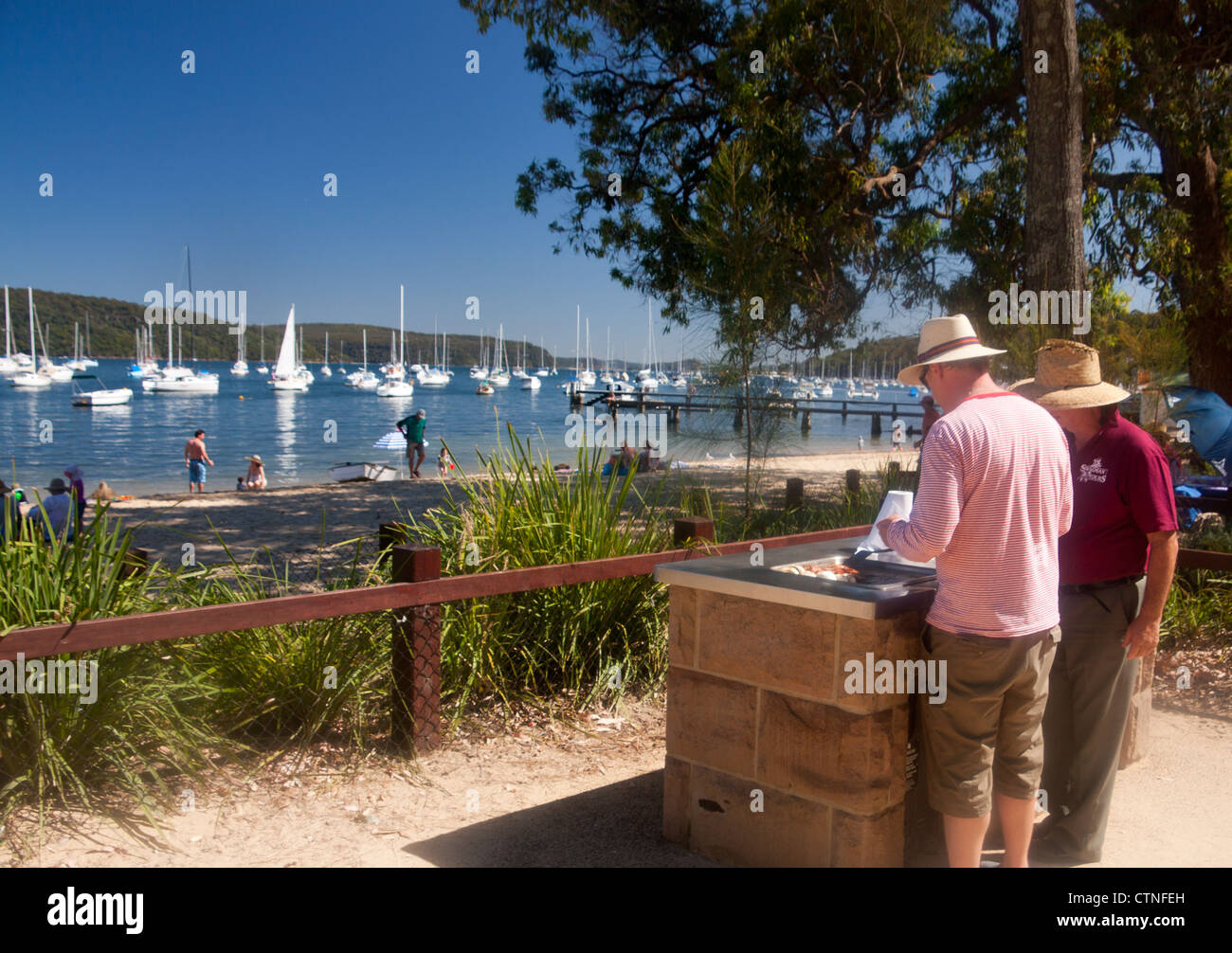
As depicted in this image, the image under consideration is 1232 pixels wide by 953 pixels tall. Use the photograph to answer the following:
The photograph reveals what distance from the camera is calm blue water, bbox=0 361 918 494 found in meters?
30.7

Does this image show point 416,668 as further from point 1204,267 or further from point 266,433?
point 266,433

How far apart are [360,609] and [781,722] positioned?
190 centimetres

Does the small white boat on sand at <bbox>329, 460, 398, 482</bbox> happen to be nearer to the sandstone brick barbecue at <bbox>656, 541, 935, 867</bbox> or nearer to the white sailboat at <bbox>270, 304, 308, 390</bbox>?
the sandstone brick barbecue at <bbox>656, 541, 935, 867</bbox>

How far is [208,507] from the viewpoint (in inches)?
681

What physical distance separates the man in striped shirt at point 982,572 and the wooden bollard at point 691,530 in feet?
8.44

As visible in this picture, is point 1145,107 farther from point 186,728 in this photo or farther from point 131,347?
point 131,347

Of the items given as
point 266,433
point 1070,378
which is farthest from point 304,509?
point 266,433

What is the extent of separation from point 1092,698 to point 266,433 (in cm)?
5790

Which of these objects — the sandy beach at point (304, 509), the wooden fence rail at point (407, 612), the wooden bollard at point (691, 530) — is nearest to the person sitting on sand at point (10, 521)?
the wooden fence rail at point (407, 612)

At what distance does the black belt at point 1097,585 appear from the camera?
11.7 ft

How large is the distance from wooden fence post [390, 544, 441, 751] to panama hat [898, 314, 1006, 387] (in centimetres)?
238

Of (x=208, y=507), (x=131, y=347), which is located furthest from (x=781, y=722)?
(x=131, y=347)

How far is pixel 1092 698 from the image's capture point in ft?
11.8
